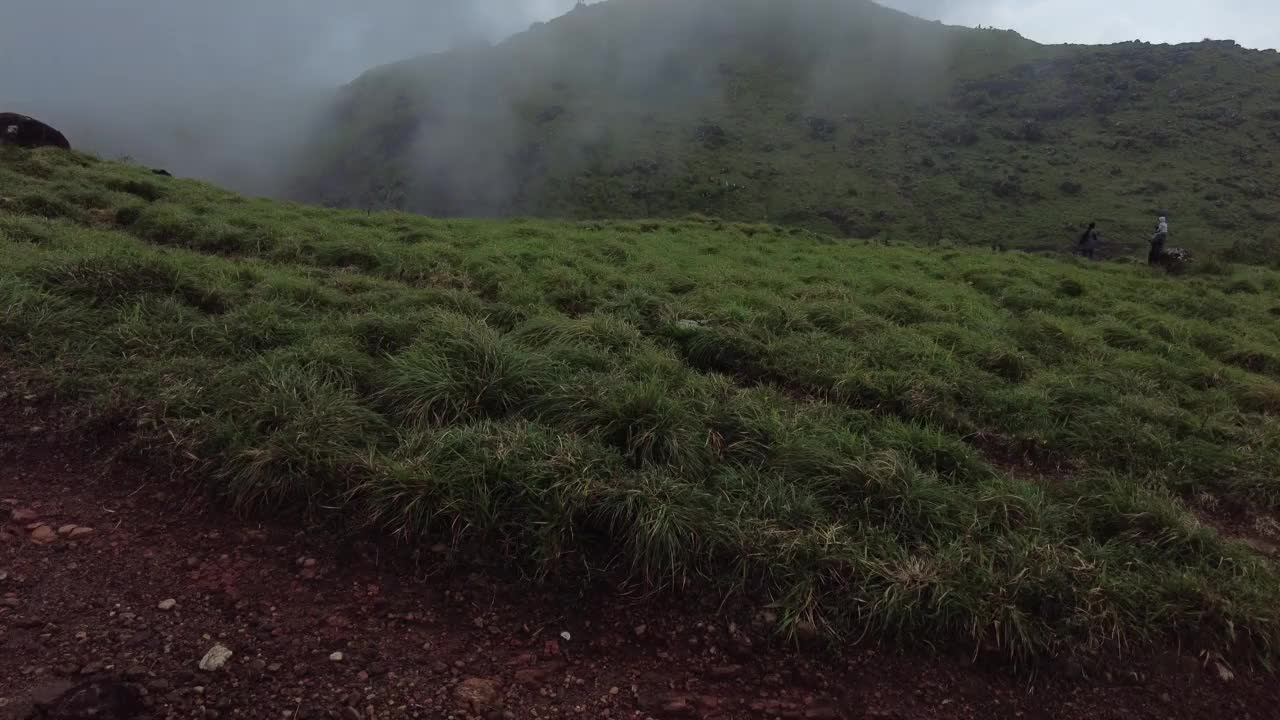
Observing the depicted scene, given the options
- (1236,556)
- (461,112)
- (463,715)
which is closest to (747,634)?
(463,715)

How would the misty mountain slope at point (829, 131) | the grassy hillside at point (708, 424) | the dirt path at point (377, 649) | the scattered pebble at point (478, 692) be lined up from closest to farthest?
the dirt path at point (377, 649) → the scattered pebble at point (478, 692) → the grassy hillside at point (708, 424) → the misty mountain slope at point (829, 131)

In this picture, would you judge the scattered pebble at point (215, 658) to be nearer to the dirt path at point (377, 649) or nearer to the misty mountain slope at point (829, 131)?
the dirt path at point (377, 649)

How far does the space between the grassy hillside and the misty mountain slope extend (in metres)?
19.6

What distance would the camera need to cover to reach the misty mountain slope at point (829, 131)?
1692 inches

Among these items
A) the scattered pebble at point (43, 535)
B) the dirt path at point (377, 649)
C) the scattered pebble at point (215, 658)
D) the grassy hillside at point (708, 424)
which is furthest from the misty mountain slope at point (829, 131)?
the scattered pebble at point (43, 535)

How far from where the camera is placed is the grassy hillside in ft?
11.8

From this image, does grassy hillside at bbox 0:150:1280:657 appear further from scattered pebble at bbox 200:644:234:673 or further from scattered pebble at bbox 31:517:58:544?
scattered pebble at bbox 200:644:234:673

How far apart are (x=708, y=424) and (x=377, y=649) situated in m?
2.59

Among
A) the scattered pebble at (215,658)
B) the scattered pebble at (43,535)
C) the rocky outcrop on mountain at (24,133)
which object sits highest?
the rocky outcrop on mountain at (24,133)

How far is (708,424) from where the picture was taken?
485cm

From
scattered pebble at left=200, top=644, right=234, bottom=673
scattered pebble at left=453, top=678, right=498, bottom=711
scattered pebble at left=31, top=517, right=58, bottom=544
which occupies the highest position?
scattered pebble at left=31, top=517, right=58, bottom=544

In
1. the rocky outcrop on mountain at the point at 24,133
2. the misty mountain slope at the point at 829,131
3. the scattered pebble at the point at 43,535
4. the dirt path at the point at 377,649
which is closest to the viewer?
the dirt path at the point at 377,649

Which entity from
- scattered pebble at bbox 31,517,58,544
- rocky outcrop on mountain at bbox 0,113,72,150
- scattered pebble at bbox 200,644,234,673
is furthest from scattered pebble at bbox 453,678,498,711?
rocky outcrop on mountain at bbox 0,113,72,150

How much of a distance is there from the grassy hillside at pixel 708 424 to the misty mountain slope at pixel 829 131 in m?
19.6
